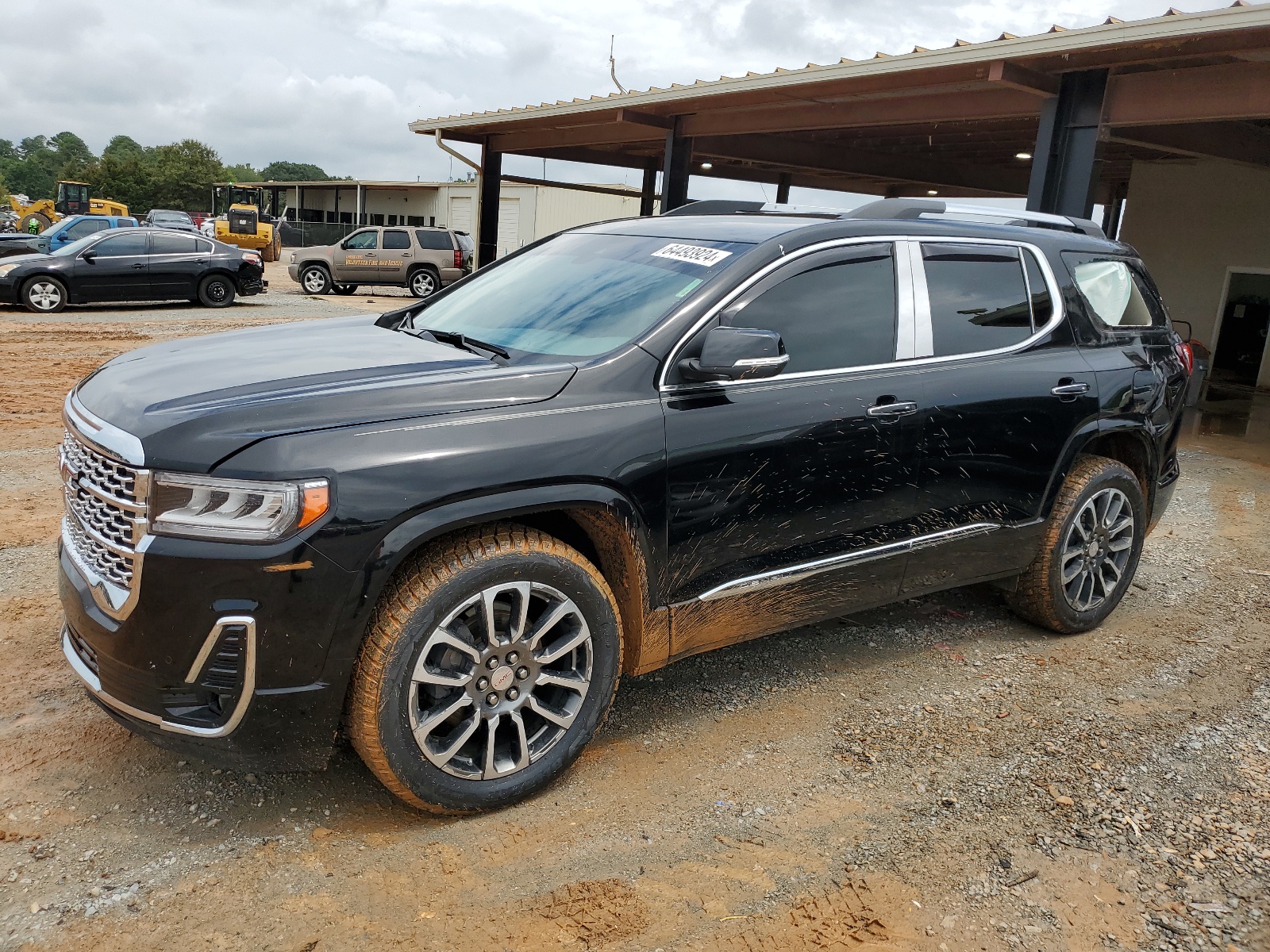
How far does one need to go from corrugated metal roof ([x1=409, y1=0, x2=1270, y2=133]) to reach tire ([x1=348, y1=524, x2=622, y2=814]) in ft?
23.9

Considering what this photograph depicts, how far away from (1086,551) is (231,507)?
3806 mm

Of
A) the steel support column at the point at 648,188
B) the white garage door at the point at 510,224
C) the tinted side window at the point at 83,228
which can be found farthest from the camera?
the white garage door at the point at 510,224

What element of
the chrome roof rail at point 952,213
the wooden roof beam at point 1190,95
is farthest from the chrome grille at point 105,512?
the wooden roof beam at point 1190,95

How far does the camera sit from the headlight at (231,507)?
252cm

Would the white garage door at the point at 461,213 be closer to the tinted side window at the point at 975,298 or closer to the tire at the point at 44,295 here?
the tire at the point at 44,295

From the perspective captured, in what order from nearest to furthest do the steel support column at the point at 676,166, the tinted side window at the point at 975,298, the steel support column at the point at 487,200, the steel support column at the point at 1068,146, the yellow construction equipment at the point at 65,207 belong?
the tinted side window at the point at 975,298 < the steel support column at the point at 1068,146 < the steel support column at the point at 676,166 < the steel support column at the point at 487,200 < the yellow construction equipment at the point at 65,207

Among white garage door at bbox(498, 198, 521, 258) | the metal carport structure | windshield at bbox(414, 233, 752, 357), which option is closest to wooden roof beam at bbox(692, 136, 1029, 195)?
the metal carport structure

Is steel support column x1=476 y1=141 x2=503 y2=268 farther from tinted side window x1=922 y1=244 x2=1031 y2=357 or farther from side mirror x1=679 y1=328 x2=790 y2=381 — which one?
side mirror x1=679 y1=328 x2=790 y2=381

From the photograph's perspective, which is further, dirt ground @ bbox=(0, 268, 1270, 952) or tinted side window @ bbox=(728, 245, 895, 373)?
tinted side window @ bbox=(728, 245, 895, 373)

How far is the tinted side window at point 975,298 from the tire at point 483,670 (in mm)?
1890

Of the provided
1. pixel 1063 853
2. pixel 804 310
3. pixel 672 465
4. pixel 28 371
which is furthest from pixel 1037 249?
pixel 28 371

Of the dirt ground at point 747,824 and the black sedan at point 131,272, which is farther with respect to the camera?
the black sedan at point 131,272

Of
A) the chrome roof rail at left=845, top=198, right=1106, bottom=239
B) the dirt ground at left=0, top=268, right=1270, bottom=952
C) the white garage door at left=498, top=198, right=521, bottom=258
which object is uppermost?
the white garage door at left=498, top=198, right=521, bottom=258

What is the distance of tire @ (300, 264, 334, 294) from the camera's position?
23016 mm
